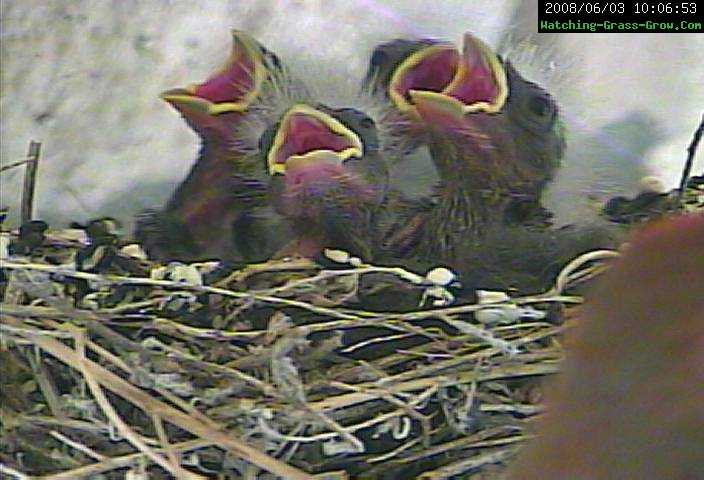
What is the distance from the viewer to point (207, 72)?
75 cm

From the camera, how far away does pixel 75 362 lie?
78 cm

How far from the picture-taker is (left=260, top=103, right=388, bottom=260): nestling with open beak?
2.38 ft

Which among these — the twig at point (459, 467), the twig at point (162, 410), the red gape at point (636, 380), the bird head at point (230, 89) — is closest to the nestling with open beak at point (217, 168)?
the bird head at point (230, 89)

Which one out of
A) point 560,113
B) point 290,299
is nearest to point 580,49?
point 560,113

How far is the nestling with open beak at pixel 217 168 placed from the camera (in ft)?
2.44

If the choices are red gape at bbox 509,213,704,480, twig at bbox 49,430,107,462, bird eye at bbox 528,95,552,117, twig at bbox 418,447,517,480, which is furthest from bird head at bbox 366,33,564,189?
red gape at bbox 509,213,704,480

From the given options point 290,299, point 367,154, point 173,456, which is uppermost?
point 367,154

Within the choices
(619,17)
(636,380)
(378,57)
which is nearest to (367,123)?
(378,57)

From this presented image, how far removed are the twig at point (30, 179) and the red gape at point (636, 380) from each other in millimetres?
651

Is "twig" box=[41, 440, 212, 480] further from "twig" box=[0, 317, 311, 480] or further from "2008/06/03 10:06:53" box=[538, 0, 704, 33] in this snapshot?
"2008/06/03 10:06:53" box=[538, 0, 704, 33]

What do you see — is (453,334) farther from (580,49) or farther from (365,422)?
(580,49)

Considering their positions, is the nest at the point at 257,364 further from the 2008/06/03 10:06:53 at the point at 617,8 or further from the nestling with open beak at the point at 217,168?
the 2008/06/03 10:06:53 at the point at 617,8

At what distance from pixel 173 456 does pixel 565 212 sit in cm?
34

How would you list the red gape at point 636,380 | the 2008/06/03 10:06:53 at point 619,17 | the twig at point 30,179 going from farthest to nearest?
the twig at point 30,179 < the 2008/06/03 10:06:53 at point 619,17 < the red gape at point 636,380
